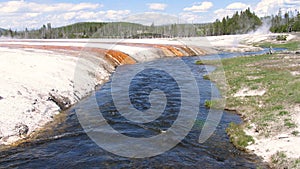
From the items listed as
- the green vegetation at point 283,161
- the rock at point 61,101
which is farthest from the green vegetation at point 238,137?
the rock at point 61,101

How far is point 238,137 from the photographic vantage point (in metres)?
15.3

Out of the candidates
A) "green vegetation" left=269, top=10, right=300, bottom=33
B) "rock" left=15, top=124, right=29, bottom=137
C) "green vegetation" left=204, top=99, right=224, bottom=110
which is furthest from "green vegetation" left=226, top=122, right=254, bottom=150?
"green vegetation" left=269, top=10, right=300, bottom=33

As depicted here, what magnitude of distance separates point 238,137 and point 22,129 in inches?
450

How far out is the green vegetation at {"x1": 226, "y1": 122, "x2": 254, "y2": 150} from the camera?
14.5m

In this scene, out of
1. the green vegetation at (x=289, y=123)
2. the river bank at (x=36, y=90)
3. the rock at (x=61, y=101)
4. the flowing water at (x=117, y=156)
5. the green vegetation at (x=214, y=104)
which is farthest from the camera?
the green vegetation at (x=214, y=104)

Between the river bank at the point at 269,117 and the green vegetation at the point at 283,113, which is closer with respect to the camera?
the river bank at the point at 269,117

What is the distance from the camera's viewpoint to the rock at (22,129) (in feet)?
50.0

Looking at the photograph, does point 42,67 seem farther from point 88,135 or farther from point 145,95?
point 88,135

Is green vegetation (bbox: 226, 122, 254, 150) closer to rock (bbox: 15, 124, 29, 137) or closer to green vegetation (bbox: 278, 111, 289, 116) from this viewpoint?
green vegetation (bbox: 278, 111, 289, 116)

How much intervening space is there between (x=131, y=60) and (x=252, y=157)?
126ft

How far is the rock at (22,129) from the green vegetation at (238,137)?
429 inches

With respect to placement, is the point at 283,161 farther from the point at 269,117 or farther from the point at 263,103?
the point at 263,103

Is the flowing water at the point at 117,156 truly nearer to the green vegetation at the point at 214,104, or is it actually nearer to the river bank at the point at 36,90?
the river bank at the point at 36,90

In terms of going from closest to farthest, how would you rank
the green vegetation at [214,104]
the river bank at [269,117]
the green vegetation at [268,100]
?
the river bank at [269,117]
the green vegetation at [268,100]
the green vegetation at [214,104]
